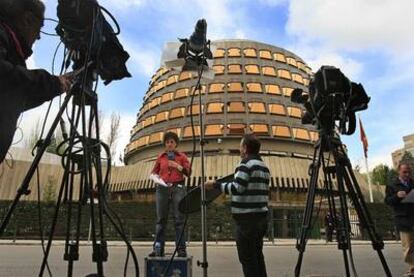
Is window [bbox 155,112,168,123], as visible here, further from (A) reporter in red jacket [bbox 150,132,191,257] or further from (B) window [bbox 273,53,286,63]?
(A) reporter in red jacket [bbox 150,132,191,257]

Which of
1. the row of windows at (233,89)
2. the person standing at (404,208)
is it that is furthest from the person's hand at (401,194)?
the row of windows at (233,89)

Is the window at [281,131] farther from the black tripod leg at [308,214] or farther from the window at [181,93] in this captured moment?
the black tripod leg at [308,214]

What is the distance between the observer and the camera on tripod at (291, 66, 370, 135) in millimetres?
3869

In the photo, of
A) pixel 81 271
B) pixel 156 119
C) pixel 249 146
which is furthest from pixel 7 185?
pixel 249 146

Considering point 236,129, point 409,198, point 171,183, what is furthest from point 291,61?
point 171,183

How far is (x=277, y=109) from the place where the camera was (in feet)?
166

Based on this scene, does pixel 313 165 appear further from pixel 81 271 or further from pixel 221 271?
pixel 81 271

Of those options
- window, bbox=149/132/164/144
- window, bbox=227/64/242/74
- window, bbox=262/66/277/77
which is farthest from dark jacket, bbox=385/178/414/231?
window, bbox=262/66/277/77

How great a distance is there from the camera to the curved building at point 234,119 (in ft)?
138

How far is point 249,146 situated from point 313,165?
27.2 inches

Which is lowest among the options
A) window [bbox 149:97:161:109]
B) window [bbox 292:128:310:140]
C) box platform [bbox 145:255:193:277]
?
box platform [bbox 145:255:193:277]

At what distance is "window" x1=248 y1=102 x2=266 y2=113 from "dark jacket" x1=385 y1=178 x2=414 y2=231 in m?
43.5

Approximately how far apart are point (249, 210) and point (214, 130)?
43493 millimetres

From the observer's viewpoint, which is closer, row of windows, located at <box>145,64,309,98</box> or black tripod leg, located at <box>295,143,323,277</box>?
black tripod leg, located at <box>295,143,323,277</box>
